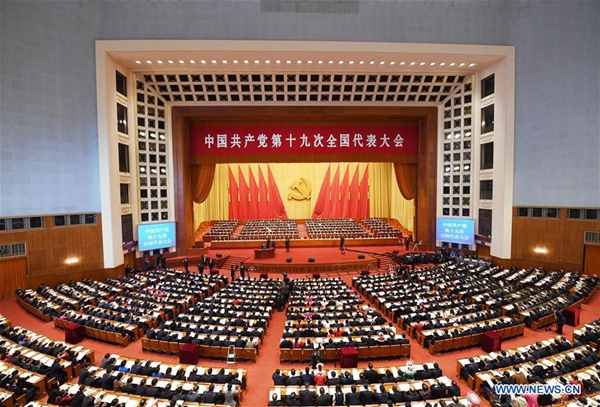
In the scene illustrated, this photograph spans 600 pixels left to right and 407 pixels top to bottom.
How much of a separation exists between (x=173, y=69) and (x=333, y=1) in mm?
9556

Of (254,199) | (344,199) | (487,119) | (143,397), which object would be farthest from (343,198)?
(143,397)

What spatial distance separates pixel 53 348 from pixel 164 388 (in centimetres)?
383

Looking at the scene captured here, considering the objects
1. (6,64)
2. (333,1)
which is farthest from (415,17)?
(6,64)

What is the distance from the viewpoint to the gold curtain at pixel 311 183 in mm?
32906

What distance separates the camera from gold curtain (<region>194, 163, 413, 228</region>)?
3291 centimetres

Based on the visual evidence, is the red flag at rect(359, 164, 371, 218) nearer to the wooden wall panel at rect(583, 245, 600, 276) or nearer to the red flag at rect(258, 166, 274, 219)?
the red flag at rect(258, 166, 274, 219)

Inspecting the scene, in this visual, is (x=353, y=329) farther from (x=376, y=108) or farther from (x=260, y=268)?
(x=376, y=108)

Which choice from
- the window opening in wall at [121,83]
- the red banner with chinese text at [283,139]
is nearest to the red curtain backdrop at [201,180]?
the red banner with chinese text at [283,139]

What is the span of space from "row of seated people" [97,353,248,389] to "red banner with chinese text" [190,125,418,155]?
54.1 ft

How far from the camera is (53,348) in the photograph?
824 cm

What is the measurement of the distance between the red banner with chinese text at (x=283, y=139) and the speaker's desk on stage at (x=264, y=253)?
262 inches

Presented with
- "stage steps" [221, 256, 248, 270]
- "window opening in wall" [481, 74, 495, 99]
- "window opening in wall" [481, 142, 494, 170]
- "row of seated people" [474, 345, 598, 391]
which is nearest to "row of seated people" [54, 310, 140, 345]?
"row of seated people" [474, 345, 598, 391]

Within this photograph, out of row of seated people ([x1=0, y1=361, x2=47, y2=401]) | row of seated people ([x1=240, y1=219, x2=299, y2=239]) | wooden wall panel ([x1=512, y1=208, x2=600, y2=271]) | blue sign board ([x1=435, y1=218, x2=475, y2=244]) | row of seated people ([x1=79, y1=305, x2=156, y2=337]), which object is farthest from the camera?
row of seated people ([x1=240, y1=219, x2=299, y2=239])

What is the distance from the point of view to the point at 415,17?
17375mm
